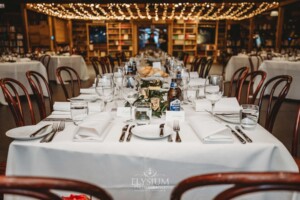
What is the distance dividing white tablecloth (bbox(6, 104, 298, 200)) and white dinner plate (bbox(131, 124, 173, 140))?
0.09ft

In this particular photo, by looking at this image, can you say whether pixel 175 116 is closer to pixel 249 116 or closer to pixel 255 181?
pixel 249 116

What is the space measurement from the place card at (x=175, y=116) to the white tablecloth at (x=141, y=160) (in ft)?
0.97

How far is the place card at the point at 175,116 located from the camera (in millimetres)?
1661

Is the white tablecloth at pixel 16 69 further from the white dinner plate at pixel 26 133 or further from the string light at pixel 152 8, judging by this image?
the white dinner plate at pixel 26 133

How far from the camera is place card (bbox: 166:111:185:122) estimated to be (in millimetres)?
1661

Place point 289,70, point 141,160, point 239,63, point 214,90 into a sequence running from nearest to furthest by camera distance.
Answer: point 141,160
point 214,90
point 289,70
point 239,63

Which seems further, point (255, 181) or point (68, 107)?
point (68, 107)

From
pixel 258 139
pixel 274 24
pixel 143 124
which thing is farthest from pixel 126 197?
pixel 274 24

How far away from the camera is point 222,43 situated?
16.4 m

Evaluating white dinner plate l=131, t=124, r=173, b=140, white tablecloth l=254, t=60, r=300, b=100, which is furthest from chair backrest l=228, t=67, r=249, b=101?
white tablecloth l=254, t=60, r=300, b=100

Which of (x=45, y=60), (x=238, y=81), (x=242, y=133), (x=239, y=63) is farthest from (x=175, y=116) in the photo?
(x=45, y=60)

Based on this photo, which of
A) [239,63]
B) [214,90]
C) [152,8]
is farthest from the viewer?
[152,8]

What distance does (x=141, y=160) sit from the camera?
131cm

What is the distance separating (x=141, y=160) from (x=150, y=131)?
179mm
